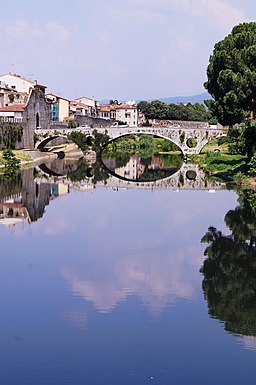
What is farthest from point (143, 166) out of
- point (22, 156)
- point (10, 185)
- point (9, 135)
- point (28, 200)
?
point (28, 200)

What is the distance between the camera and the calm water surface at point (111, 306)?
11359 mm

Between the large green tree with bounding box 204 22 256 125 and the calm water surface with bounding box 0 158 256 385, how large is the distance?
1062cm

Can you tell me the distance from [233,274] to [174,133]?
45.6 metres

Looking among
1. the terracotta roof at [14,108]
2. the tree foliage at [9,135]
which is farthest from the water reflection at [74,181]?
the terracotta roof at [14,108]

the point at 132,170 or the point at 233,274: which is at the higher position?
the point at 132,170

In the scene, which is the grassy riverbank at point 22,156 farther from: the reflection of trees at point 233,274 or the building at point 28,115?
the reflection of trees at point 233,274

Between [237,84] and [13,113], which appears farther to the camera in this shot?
[13,113]

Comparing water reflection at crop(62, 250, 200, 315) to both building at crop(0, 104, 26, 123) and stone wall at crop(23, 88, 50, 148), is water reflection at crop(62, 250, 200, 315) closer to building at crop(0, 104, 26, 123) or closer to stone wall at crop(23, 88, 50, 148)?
building at crop(0, 104, 26, 123)

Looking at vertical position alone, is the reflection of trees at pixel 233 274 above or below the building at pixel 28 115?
below

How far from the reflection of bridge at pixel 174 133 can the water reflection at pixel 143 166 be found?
1910 mm

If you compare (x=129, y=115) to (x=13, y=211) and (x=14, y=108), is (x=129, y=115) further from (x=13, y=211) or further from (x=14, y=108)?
(x=13, y=211)

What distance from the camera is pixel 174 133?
6288 cm

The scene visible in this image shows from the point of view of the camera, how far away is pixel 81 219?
89.8 feet

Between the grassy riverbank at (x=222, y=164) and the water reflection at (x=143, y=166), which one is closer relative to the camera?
the grassy riverbank at (x=222, y=164)
